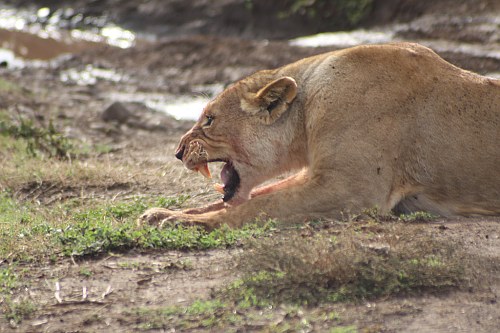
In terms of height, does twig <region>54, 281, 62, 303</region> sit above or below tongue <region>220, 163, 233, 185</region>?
below

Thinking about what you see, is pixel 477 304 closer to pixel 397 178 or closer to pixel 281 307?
pixel 281 307

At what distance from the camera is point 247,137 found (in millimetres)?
5434

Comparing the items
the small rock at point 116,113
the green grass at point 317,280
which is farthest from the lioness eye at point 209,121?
the small rock at point 116,113

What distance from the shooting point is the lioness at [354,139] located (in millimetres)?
5148

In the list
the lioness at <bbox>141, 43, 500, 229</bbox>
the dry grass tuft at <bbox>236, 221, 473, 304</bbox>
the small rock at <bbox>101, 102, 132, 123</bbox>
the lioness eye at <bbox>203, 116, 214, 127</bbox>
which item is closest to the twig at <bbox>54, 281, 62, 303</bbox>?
the dry grass tuft at <bbox>236, 221, 473, 304</bbox>

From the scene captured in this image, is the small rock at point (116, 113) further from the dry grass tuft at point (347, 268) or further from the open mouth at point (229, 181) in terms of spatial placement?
the dry grass tuft at point (347, 268)

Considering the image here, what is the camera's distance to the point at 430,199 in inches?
209

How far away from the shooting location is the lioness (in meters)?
5.15

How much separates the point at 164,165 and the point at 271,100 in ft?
7.22

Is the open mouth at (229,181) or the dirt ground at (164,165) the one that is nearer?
the dirt ground at (164,165)

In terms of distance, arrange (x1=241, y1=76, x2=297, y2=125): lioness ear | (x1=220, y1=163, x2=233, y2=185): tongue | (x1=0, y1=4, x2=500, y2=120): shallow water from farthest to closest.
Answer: (x1=0, y1=4, x2=500, y2=120): shallow water → (x1=220, y1=163, x2=233, y2=185): tongue → (x1=241, y1=76, x2=297, y2=125): lioness ear

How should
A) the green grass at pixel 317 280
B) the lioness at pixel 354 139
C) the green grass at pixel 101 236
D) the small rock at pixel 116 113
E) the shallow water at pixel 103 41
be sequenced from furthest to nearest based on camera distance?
the shallow water at pixel 103 41
the small rock at pixel 116 113
the lioness at pixel 354 139
the green grass at pixel 101 236
the green grass at pixel 317 280

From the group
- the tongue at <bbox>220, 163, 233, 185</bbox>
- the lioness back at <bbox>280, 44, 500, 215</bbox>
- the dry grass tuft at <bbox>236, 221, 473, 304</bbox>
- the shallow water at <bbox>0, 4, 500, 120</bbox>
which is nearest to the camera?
the dry grass tuft at <bbox>236, 221, 473, 304</bbox>

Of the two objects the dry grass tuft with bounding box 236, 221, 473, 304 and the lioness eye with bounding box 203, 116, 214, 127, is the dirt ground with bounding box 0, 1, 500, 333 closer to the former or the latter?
the dry grass tuft with bounding box 236, 221, 473, 304
